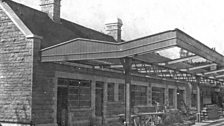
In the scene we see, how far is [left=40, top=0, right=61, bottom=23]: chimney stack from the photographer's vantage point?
61.7 feet

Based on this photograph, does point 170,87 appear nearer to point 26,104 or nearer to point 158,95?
point 158,95

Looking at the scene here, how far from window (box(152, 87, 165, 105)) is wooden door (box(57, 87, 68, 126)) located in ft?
35.4

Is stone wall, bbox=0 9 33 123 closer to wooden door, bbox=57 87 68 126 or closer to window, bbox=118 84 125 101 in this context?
wooden door, bbox=57 87 68 126

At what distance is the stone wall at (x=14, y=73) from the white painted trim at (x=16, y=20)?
0.18 meters

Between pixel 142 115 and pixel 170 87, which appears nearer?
pixel 142 115

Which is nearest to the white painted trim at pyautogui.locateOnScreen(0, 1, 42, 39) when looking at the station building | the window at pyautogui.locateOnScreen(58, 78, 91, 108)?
the station building

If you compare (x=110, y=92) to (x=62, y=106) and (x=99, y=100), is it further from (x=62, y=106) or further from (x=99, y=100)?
(x=62, y=106)

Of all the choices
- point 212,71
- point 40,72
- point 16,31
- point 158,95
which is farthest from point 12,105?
point 158,95

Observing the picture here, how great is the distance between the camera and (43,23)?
16.9 m

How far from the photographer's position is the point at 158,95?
2602cm

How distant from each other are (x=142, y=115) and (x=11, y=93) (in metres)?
5.91

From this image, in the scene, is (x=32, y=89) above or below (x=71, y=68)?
below

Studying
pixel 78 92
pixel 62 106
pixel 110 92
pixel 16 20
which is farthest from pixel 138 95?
pixel 16 20

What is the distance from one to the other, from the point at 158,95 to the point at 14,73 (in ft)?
47.0
